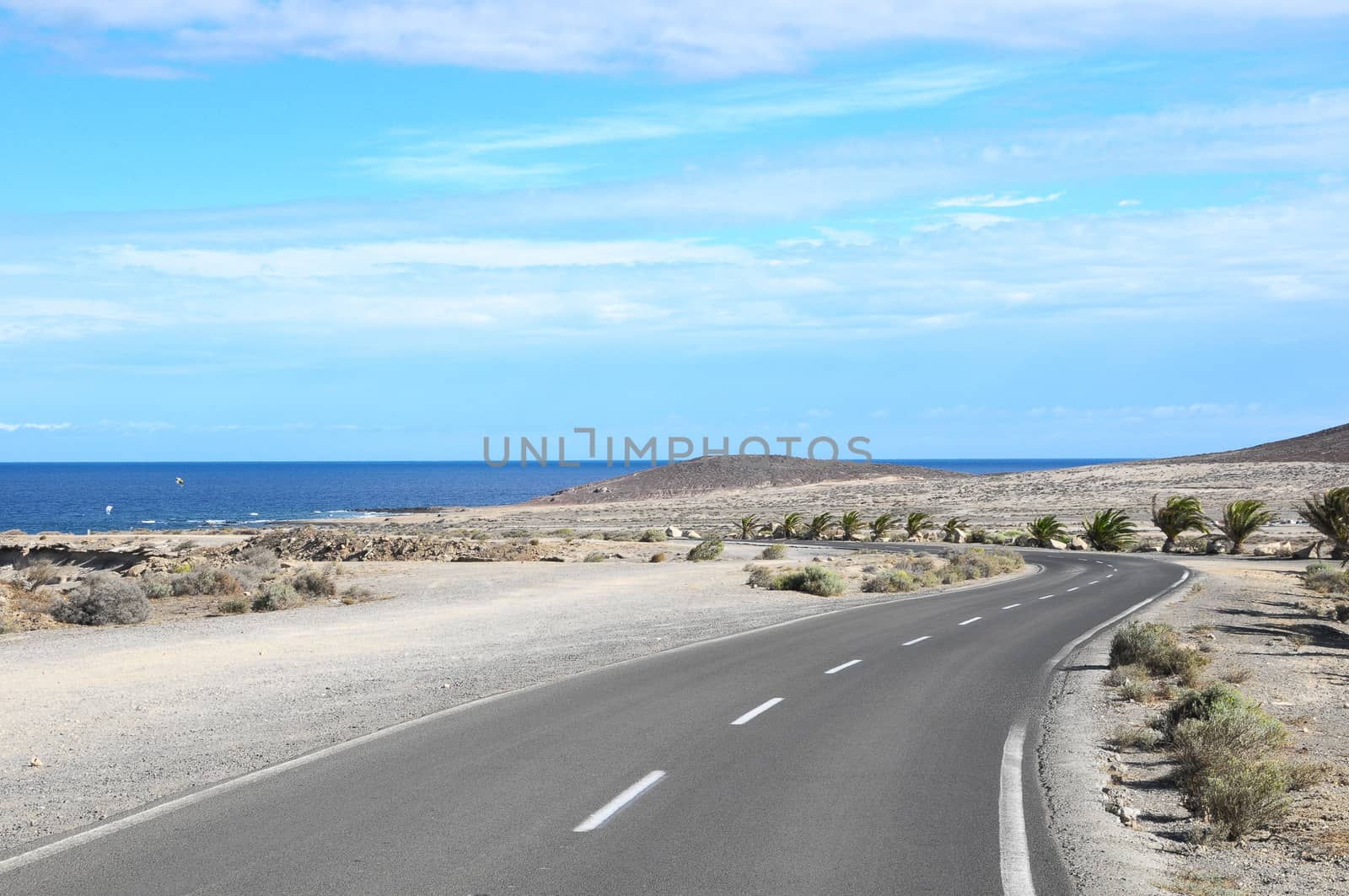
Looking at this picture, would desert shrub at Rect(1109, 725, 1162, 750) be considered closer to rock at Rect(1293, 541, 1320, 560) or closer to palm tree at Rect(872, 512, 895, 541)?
rock at Rect(1293, 541, 1320, 560)

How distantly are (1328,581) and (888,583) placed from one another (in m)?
11.7

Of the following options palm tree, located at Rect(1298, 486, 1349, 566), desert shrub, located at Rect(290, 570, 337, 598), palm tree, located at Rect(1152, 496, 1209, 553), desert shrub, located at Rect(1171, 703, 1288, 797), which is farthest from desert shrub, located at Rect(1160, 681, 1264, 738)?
palm tree, located at Rect(1152, 496, 1209, 553)

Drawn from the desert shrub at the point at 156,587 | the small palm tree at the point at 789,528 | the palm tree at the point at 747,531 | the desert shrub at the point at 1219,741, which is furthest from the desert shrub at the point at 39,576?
the small palm tree at the point at 789,528

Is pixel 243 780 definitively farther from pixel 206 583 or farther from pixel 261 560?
pixel 261 560

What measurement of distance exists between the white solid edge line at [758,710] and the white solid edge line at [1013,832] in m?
2.53

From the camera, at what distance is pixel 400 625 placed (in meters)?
22.0

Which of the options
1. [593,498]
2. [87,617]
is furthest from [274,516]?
[87,617]

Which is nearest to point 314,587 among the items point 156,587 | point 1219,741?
point 156,587

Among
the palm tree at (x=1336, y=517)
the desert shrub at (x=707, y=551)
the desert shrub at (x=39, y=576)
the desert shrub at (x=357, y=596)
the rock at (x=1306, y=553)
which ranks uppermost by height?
the palm tree at (x=1336, y=517)

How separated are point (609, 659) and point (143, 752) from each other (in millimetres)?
7717

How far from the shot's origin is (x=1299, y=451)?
127062 millimetres

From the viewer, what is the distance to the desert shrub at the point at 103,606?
22.8 m

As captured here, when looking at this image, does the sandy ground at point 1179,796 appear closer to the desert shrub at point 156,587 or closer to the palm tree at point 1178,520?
the desert shrub at point 156,587

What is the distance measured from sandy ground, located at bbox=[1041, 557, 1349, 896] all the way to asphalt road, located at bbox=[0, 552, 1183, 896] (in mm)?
352
